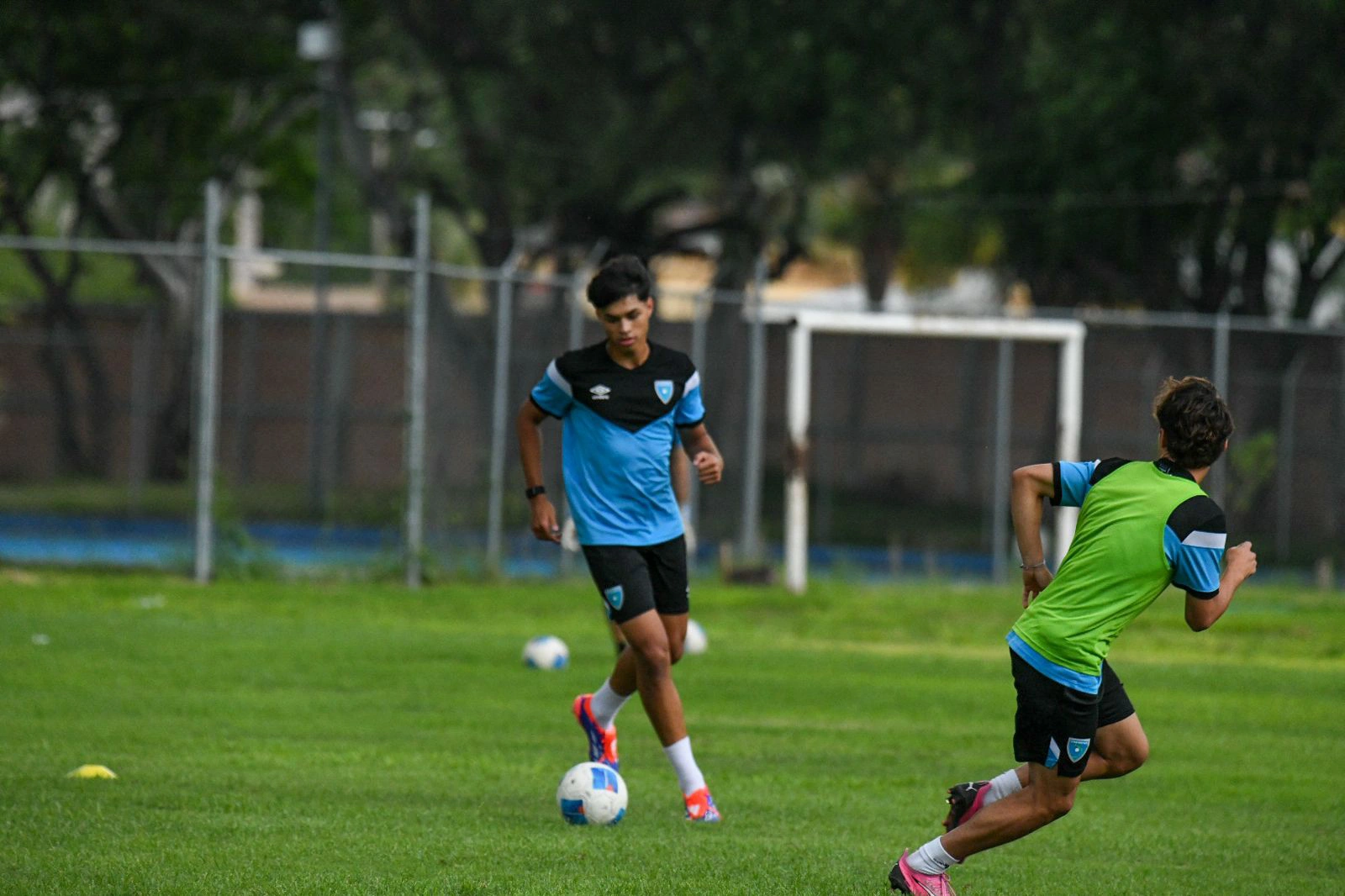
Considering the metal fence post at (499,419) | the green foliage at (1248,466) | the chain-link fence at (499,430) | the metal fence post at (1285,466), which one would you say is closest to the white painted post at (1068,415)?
the chain-link fence at (499,430)

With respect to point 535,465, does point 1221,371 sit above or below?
above

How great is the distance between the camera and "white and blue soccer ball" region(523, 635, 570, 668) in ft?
38.4

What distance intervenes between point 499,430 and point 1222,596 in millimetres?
11715

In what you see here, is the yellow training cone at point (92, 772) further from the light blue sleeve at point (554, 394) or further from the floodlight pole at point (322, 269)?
the floodlight pole at point (322, 269)

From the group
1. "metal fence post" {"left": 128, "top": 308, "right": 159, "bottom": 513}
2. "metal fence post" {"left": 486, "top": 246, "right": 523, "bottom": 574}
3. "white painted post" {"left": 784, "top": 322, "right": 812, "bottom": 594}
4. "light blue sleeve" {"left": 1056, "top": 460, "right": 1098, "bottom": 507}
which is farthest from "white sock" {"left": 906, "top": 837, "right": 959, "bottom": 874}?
"metal fence post" {"left": 128, "top": 308, "right": 159, "bottom": 513}

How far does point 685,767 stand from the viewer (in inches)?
281

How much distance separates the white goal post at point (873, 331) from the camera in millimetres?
16141

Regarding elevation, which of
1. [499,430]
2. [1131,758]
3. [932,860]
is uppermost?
[499,430]

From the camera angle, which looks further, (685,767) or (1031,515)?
(685,767)

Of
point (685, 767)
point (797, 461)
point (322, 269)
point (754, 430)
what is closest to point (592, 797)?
point (685, 767)

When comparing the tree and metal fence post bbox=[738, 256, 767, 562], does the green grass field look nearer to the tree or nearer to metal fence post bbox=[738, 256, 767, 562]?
metal fence post bbox=[738, 256, 767, 562]

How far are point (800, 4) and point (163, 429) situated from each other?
35.1ft

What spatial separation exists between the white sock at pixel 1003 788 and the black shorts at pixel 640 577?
1.75 meters

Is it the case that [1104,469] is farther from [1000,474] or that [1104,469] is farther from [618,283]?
[1000,474]
